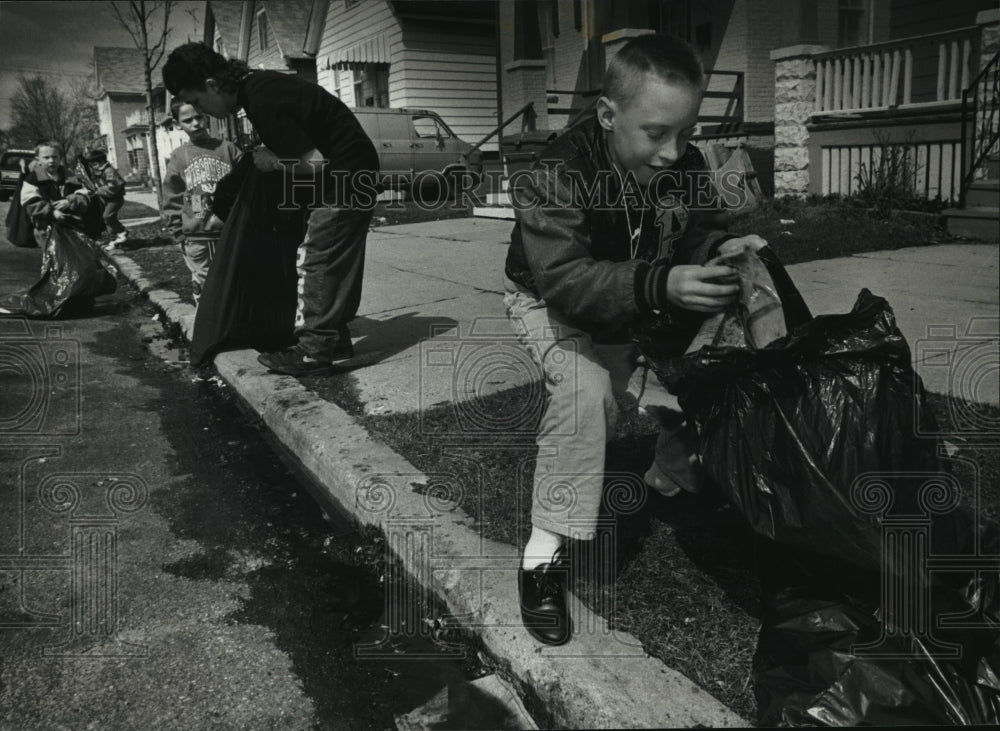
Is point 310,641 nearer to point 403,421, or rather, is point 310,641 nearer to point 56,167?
point 403,421

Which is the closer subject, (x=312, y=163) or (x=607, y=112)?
(x=607, y=112)

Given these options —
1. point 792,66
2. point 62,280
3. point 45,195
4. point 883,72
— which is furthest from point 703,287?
point 883,72

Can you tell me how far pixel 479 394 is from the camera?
14.4 ft

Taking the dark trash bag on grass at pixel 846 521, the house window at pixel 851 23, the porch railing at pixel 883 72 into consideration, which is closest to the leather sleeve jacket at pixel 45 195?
the dark trash bag on grass at pixel 846 521

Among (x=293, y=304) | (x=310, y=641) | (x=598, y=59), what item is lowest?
(x=310, y=641)

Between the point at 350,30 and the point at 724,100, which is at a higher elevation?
the point at 350,30

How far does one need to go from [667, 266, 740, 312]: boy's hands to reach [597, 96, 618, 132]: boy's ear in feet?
1.72

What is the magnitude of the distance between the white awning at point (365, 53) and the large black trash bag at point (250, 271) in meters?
18.5

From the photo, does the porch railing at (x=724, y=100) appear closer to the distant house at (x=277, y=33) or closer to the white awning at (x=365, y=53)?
the white awning at (x=365, y=53)

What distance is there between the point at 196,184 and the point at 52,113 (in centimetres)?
6208

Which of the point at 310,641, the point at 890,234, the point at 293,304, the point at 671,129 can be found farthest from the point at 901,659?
the point at 890,234

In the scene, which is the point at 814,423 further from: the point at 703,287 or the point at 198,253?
the point at 198,253

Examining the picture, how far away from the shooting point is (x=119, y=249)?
42.2 ft

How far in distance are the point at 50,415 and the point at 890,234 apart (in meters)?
8.14
